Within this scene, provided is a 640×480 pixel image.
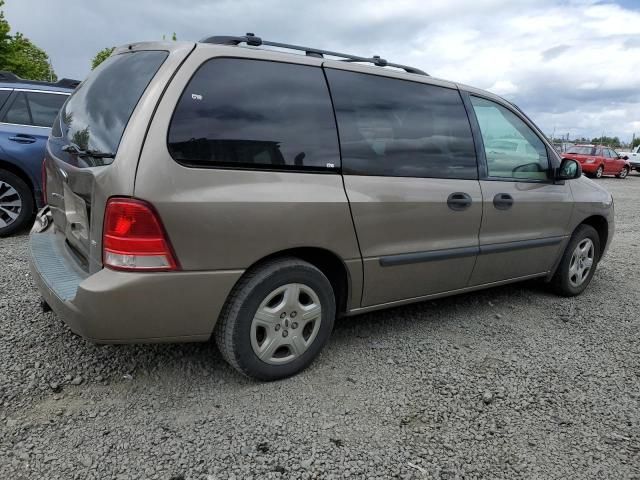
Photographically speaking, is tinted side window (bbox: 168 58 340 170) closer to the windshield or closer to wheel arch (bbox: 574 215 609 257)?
wheel arch (bbox: 574 215 609 257)

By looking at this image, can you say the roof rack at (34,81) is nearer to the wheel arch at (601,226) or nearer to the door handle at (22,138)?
the door handle at (22,138)

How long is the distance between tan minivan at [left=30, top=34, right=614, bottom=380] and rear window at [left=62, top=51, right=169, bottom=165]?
11 millimetres

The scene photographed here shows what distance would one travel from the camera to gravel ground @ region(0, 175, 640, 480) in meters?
2.17

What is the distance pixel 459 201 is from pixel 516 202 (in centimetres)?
66

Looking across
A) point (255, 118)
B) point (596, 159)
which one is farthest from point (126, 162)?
point (596, 159)

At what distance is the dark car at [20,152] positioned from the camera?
5324mm

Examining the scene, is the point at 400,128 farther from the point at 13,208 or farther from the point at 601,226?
the point at 13,208

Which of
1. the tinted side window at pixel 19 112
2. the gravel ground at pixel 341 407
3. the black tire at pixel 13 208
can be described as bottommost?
the gravel ground at pixel 341 407

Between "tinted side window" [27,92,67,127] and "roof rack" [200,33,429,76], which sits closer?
"roof rack" [200,33,429,76]

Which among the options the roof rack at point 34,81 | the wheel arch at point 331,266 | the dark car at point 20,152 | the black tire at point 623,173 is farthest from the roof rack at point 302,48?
the black tire at point 623,173

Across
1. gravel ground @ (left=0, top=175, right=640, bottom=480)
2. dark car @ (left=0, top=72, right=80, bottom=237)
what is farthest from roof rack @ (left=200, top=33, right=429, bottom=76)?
dark car @ (left=0, top=72, right=80, bottom=237)

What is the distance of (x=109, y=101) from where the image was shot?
102 inches

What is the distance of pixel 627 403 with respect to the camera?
283cm

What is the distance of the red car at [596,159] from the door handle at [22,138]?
23.2m
